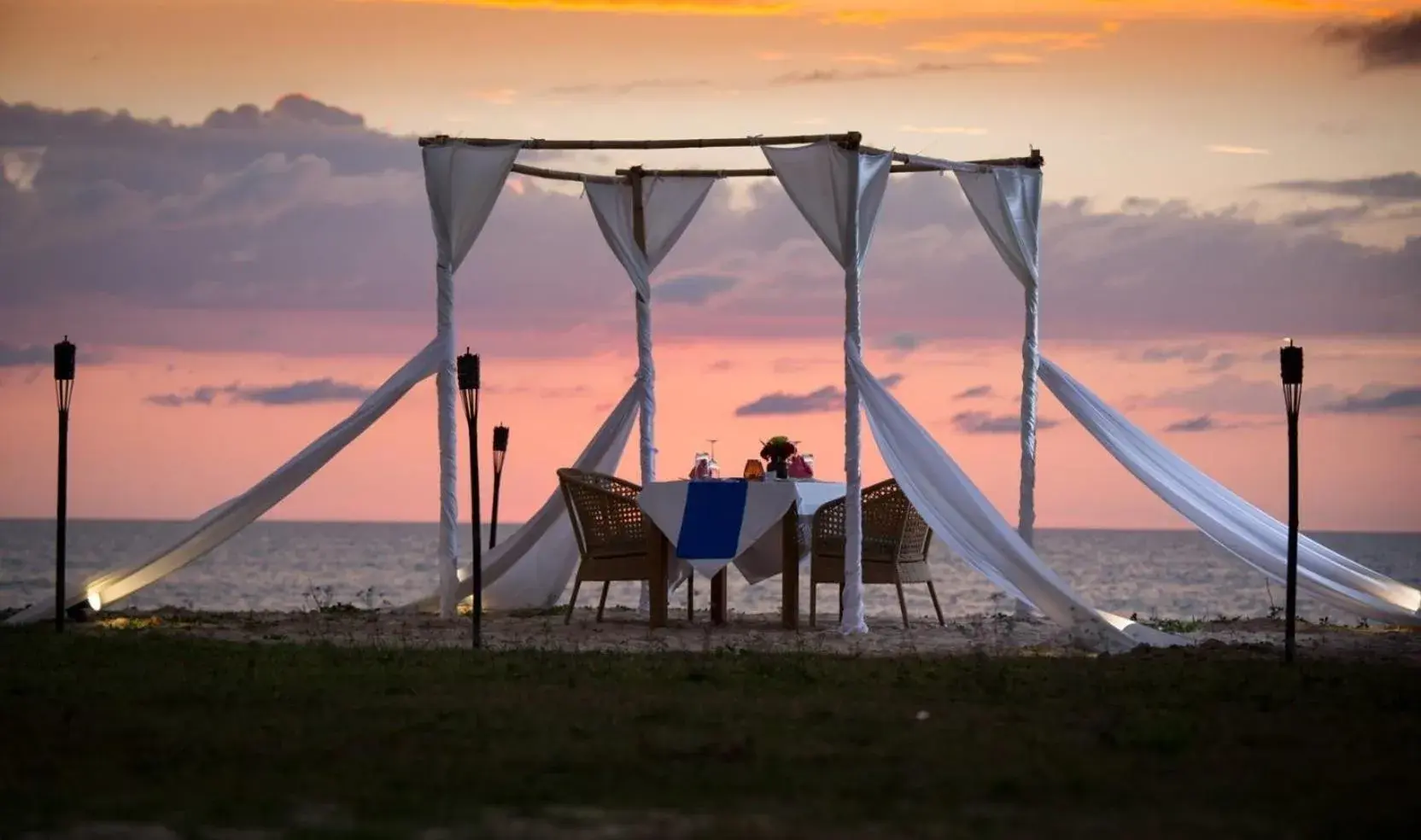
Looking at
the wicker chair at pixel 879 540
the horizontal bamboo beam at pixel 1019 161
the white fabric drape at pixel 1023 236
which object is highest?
the horizontal bamboo beam at pixel 1019 161

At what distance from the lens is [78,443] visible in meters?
23.1

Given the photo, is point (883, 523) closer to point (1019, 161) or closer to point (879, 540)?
point (879, 540)

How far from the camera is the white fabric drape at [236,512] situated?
1019cm

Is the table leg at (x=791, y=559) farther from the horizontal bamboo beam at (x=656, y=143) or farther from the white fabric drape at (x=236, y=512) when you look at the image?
the white fabric drape at (x=236, y=512)

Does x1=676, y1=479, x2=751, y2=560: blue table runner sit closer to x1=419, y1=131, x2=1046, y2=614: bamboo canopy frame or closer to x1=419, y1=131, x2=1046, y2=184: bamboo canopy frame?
x1=419, y1=131, x2=1046, y2=614: bamboo canopy frame

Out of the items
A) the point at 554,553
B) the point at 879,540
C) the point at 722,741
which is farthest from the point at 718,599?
the point at 722,741

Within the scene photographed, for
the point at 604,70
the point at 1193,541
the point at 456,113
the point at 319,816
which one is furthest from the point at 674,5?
the point at 1193,541

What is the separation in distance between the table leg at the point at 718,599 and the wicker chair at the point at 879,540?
62cm

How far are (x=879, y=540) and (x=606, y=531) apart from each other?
1.41 metres

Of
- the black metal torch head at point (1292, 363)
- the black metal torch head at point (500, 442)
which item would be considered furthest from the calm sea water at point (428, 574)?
the black metal torch head at point (1292, 363)

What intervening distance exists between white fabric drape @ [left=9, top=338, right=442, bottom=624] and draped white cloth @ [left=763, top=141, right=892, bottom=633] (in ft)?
7.33

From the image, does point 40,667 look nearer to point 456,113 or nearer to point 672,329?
point 456,113

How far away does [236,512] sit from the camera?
1019 centimetres

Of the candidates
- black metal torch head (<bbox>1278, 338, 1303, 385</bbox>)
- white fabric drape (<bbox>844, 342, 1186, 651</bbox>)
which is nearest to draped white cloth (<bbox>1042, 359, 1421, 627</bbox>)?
white fabric drape (<bbox>844, 342, 1186, 651</bbox>)
